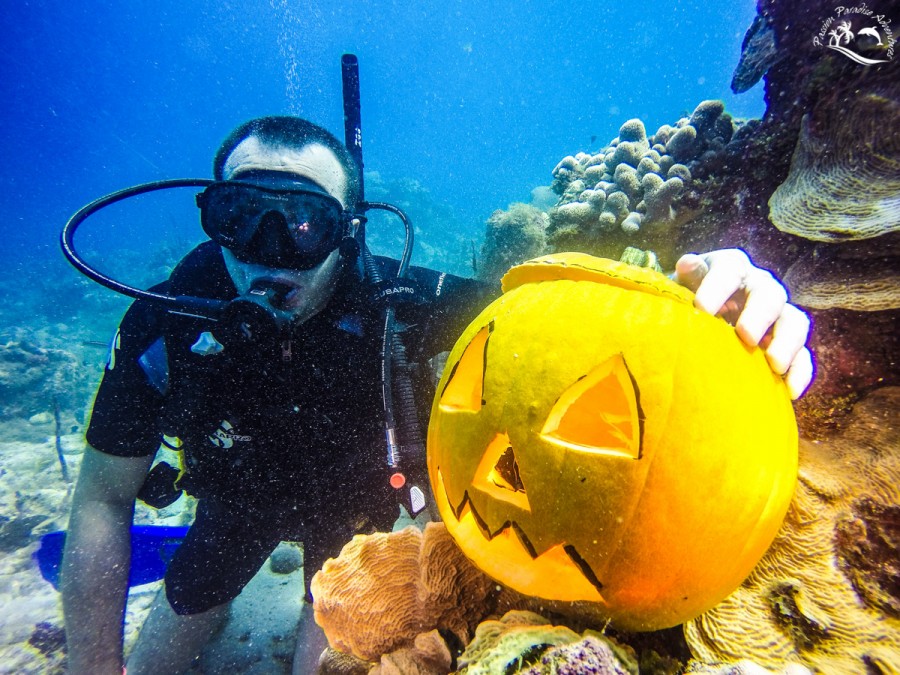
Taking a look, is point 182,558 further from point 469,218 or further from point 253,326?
point 469,218

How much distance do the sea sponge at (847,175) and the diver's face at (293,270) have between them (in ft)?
9.69

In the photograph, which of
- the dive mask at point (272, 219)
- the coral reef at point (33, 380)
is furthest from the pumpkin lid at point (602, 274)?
the coral reef at point (33, 380)

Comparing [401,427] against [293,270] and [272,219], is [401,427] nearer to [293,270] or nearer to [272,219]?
[293,270]

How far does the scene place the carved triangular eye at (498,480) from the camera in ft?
3.57

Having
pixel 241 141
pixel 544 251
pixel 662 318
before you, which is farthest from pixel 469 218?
pixel 662 318

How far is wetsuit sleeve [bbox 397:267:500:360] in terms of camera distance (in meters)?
3.15

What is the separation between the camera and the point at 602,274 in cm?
115

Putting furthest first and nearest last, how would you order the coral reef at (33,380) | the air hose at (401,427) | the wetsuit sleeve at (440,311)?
the coral reef at (33,380) < the wetsuit sleeve at (440,311) < the air hose at (401,427)

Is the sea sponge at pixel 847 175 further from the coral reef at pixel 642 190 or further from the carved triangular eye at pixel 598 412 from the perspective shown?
the carved triangular eye at pixel 598 412

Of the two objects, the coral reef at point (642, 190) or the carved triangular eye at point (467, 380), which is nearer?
the carved triangular eye at point (467, 380)

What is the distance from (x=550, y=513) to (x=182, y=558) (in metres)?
3.71

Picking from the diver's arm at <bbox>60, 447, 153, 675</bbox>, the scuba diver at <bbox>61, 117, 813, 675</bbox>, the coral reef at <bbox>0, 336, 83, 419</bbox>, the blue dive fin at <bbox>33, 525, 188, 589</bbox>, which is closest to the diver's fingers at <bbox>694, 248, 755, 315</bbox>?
the scuba diver at <bbox>61, 117, 813, 675</bbox>

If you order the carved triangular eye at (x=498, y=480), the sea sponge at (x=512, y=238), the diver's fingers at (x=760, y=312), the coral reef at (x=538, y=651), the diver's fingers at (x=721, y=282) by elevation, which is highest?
the sea sponge at (x=512, y=238)

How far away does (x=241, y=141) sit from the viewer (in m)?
3.19
